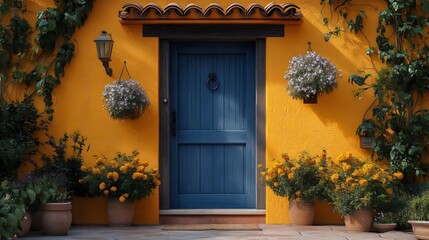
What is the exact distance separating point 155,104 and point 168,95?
21 centimetres

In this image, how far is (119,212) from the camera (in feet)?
32.4

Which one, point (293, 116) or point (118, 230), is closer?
point (118, 230)

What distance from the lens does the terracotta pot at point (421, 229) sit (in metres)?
8.61

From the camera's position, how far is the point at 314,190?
9.65 meters

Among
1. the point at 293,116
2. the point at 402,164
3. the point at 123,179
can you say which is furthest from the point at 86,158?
the point at 402,164

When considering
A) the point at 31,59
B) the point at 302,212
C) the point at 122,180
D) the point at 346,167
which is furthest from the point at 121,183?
the point at 346,167

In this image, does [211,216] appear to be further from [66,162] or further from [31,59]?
[31,59]

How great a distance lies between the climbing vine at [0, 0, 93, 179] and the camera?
399 inches

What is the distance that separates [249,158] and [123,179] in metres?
1.66

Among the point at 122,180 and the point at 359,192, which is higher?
the point at 122,180

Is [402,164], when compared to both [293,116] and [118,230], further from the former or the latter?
[118,230]

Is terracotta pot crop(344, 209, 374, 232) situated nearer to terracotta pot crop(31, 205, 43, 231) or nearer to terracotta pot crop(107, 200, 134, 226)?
terracotta pot crop(107, 200, 134, 226)

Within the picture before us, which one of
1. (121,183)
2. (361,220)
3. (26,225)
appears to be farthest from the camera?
(121,183)

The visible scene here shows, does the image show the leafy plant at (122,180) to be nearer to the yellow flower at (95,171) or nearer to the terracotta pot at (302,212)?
the yellow flower at (95,171)
